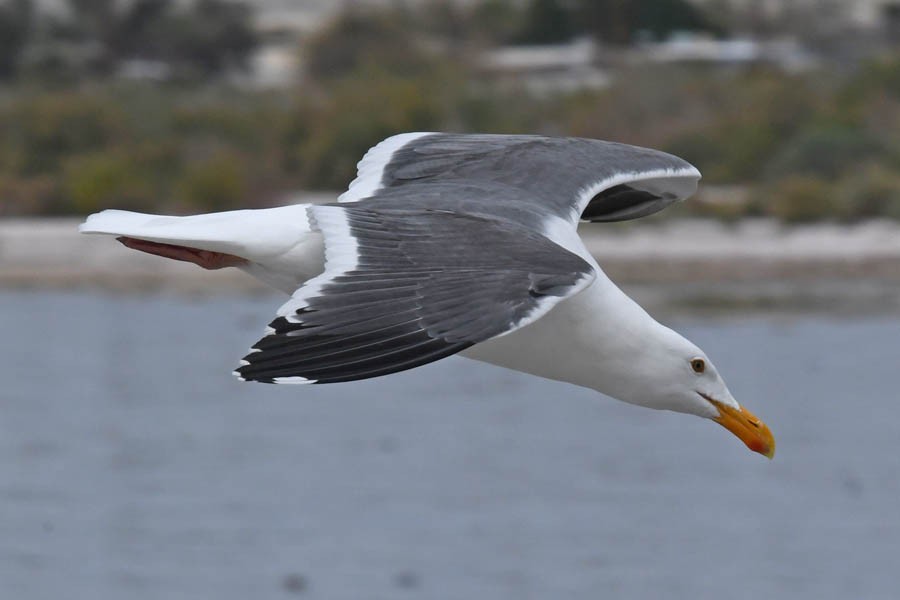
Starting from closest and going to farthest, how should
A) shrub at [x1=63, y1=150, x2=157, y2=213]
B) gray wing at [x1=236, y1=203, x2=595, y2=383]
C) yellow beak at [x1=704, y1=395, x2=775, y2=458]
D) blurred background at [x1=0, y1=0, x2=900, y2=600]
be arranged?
gray wing at [x1=236, y1=203, x2=595, y2=383]
yellow beak at [x1=704, y1=395, x2=775, y2=458]
blurred background at [x1=0, y1=0, x2=900, y2=600]
shrub at [x1=63, y1=150, x2=157, y2=213]

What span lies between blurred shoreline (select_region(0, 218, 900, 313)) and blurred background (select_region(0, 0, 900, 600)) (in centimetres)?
6

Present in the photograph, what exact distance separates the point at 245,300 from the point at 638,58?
2030 cm

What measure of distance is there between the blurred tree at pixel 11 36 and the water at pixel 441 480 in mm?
25383

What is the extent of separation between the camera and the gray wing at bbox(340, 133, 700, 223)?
8492 mm

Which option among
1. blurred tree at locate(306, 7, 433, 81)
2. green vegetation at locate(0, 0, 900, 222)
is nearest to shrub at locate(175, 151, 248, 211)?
green vegetation at locate(0, 0, 900, 222)

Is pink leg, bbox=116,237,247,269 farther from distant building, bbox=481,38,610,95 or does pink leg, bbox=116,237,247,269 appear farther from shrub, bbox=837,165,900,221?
distant building, bbox=481,38,610,95

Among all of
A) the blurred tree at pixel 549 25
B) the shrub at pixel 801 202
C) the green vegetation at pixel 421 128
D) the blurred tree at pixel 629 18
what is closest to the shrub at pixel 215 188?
the green vegetation at pixel 421 128

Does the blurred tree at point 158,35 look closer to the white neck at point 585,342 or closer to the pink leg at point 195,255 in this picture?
the pink leg at point 195,255

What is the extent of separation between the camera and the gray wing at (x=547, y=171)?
8492 mm

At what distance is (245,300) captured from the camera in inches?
1442

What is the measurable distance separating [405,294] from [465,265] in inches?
11.1

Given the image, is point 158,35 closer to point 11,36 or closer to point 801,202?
point 11,36

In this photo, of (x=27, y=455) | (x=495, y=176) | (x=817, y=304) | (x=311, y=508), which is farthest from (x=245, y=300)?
(x=495, y=176)

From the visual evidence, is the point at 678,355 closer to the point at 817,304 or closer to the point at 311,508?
the point at 311,508
